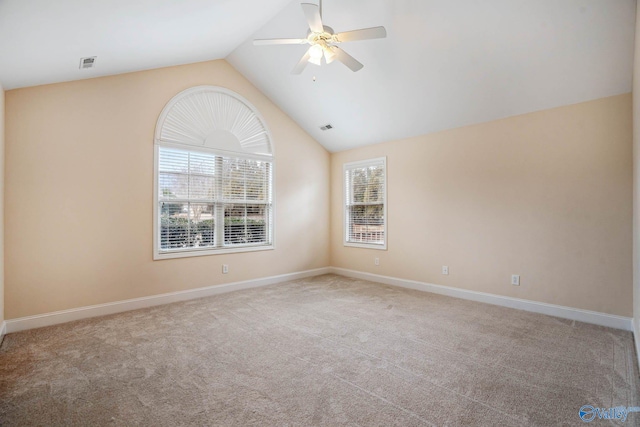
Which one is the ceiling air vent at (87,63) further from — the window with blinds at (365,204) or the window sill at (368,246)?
the window sill at (368,246)

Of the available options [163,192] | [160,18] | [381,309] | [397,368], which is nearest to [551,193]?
[381,309]

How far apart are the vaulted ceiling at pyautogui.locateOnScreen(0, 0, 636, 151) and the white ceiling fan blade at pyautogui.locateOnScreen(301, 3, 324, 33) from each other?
105cm

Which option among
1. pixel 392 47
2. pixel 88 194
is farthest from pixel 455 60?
pixel 88 194

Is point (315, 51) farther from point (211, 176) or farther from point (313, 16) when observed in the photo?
point (211, 176)

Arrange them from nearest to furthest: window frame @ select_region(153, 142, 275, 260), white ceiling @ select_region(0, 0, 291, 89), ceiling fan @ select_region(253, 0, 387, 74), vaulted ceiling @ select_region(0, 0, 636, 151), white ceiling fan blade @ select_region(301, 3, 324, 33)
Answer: white ceiling @ select_region(0, 0, 291, 89) → white ceiling fan blade @ select_region(301, 3, 324, 33) → ceiling fan @ select_region(253, 0, 387, 74) → vaulted ceiling @ select_region(0, 0, 636, 151) → window frame @ select_region(153, 142, 275, 260)

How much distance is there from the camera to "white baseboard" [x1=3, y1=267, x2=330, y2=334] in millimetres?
3428

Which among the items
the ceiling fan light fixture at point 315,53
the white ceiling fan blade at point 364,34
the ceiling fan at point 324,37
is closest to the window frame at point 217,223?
the ceiling fan at point 324,37

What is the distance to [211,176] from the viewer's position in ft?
16.1

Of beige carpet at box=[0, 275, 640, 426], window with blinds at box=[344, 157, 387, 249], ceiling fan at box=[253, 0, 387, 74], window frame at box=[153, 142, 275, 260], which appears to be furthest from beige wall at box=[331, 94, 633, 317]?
ceiling fan at box=[253, 0, 387, 74]

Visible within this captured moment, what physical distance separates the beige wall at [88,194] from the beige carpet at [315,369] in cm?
49

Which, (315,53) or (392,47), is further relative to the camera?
(392,47)

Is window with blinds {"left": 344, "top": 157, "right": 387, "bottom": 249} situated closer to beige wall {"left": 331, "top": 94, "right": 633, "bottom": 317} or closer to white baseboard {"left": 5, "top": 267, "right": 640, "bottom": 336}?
beige wall {"left": 331, "top": 94, "right": 633, "bottom": 317}

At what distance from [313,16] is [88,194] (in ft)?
10.8

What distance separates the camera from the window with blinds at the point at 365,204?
18.9 feet
